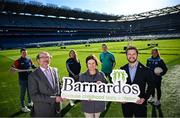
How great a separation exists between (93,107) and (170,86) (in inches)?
300

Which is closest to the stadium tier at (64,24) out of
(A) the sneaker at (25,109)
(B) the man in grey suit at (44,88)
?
(A) the sneaker at (25,109)

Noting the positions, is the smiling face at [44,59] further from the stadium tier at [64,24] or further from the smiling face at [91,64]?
the stadium tier at [64,24]

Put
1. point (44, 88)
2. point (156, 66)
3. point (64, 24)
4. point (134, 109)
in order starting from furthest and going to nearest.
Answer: point (64, 24), point (156, 66), point (134, 109), point (44, 88)

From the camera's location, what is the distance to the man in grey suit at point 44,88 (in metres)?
5.07

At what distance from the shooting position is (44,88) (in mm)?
5102

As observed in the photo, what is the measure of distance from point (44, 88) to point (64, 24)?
278 ft

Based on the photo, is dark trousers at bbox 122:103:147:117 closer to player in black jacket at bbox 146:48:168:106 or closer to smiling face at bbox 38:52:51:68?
smiling face at bbox 38:52:51:68

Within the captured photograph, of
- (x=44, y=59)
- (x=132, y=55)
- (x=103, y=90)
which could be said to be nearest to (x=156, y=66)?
(x=132, y=55)

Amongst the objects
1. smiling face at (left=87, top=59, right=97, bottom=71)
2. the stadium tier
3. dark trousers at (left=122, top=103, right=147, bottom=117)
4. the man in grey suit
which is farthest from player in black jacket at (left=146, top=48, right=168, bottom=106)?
the stadium tier

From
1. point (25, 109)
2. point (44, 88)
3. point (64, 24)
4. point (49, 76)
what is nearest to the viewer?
point (44, 88)

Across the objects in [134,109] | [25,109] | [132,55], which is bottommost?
[25,109]

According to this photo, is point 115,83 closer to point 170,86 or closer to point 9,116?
point 9,116

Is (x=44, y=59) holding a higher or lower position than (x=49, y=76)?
higher

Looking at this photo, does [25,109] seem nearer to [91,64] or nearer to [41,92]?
[41,92]
